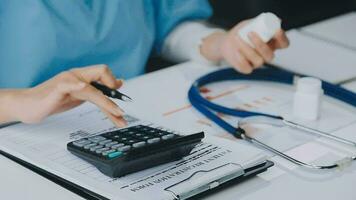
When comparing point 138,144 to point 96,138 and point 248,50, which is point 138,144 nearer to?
point 96,138

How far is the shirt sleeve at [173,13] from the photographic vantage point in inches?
55.4

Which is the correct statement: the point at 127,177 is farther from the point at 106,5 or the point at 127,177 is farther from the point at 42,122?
the point at 106,5

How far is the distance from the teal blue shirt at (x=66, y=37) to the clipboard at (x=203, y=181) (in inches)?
14.0

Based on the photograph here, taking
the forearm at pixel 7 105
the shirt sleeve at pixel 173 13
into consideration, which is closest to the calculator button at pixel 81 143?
the forearm at pixel 7 105

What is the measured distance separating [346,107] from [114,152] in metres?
0.46

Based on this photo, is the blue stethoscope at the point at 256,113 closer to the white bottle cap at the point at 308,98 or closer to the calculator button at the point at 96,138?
the white bottle cap at the point at 308,98

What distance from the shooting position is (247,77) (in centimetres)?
119

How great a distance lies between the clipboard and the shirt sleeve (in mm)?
639

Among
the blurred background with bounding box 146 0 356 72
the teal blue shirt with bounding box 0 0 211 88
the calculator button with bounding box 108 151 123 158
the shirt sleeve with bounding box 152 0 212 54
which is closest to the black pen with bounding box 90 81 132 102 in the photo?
the calculator button with bounding box 108 151 123 158

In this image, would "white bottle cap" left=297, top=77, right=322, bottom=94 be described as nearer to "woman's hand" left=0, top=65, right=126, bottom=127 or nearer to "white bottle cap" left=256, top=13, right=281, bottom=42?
"white bottle cap" left=256, top=13, right=281, bottom=42

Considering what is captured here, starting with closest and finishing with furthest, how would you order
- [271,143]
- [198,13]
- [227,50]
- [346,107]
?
[271,143], [346,107], [227,50], [198,13]

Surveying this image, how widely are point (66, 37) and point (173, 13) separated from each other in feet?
1.08

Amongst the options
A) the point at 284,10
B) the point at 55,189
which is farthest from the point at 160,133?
the point at 284,10

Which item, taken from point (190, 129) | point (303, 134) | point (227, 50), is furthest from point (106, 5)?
point (303, 134)
